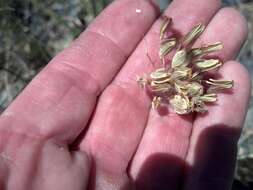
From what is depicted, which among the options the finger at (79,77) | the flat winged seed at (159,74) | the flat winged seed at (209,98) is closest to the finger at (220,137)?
the flat winged seed at (209,98)

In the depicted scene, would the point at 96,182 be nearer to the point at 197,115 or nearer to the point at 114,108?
the point at 114,108

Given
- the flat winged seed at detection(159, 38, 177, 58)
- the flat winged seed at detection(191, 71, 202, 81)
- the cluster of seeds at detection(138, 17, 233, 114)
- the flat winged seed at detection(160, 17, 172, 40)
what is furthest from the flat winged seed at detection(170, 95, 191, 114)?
the flat winged seed at detection(160, 17, 172, 40)

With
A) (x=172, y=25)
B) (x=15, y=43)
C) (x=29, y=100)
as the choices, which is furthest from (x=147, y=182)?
(x=15, y=43)

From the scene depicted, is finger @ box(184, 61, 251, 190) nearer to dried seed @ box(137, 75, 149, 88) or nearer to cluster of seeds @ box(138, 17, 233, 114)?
cluster of seeds @ box(138, 17, 233, 114)

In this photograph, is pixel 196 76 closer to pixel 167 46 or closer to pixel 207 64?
pixel 207 64

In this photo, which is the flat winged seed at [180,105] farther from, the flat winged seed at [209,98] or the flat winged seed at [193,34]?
the flat winged seed at [193,34]

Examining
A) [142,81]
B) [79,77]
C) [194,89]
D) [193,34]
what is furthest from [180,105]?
[79,77]
